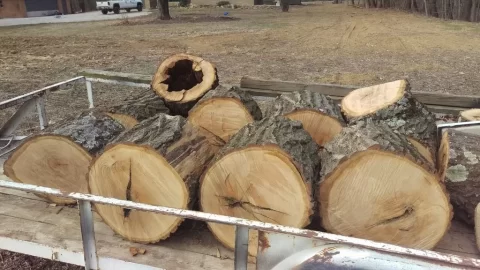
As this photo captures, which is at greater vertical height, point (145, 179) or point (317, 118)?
point (317, 118)

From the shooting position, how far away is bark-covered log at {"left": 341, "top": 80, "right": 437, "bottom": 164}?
341 centimetres

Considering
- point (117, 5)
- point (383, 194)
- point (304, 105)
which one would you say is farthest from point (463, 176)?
point (117, 5)

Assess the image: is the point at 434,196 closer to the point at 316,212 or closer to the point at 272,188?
the point at 316,212

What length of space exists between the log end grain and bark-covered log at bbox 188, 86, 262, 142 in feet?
3.27

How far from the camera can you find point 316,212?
2758 millimetres

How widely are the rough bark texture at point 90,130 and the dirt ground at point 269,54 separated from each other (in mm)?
3625

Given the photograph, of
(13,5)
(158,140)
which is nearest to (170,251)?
(158,140)

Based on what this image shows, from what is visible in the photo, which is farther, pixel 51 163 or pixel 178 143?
pixel 51 163

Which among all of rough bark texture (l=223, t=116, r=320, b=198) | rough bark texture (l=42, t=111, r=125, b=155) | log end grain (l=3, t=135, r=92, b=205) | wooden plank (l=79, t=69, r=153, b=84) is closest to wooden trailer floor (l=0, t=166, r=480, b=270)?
log end grain (l=3, t=135, r=92, b=205)

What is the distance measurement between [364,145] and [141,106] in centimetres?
219

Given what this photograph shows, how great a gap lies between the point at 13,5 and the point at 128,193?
114 feet

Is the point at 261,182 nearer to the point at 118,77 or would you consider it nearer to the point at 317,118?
the point at 317,118

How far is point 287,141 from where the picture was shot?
2.79 meters

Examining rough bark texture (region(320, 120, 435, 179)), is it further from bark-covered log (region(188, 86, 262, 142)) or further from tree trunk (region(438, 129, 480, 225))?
bark-covered log (region(188, 86, 262, 142))
